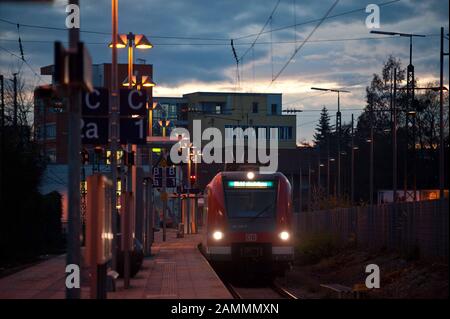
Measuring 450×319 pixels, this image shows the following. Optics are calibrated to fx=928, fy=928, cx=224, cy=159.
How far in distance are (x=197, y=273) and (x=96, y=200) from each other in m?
14.0

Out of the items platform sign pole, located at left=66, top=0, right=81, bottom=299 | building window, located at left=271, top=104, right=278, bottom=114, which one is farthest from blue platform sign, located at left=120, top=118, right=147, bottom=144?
building window, located at left=271, top=104, right=278, bottom=114

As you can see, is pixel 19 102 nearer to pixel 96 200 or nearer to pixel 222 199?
pixel 222 199

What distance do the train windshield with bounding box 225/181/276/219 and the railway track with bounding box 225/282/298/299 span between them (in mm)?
2133

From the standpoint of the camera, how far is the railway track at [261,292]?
24203 mm

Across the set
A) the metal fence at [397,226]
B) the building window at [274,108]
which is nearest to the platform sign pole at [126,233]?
the metal fence at [397,226]

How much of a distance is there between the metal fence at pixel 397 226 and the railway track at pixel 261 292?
165 inches

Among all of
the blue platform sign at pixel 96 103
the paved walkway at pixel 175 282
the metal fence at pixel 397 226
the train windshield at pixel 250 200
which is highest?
the blue platform sign at pixel 96 103

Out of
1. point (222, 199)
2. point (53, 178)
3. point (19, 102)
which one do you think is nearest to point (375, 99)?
point (53, 178)

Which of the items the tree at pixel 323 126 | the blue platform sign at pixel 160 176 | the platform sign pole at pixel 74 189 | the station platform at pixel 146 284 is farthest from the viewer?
the tree at pixel 323 126

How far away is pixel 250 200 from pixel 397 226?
6.00m

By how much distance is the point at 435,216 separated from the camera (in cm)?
Result: 2539

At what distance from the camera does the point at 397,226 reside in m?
31.0

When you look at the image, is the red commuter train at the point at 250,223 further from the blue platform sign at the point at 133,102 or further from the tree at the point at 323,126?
the tree at the point at 323,126

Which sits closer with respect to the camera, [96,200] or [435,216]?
[96,200]
